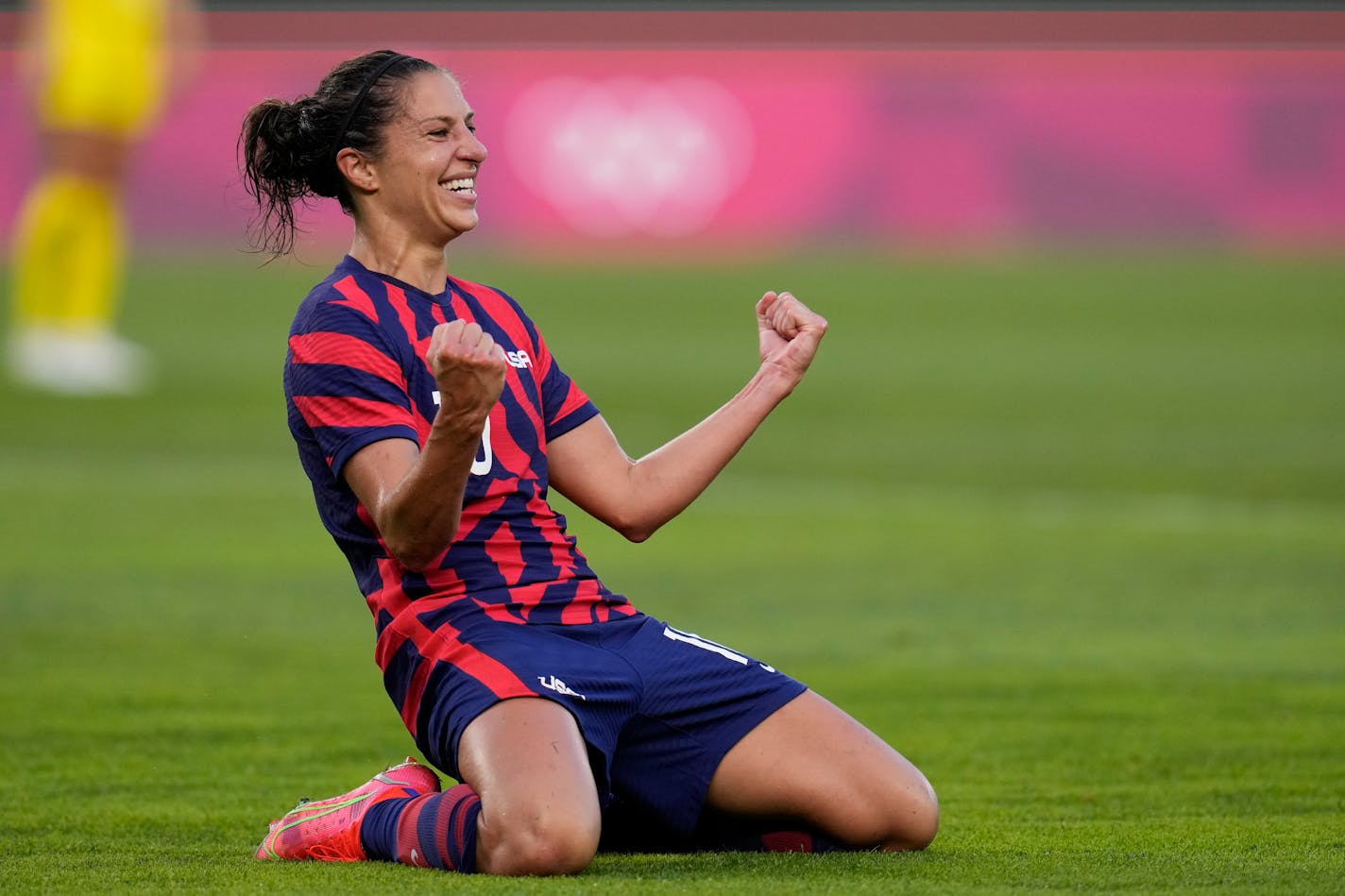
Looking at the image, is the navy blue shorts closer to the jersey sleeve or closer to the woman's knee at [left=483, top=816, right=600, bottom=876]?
the woman's knee at [left=483, top=816, right=600, bottom=876]

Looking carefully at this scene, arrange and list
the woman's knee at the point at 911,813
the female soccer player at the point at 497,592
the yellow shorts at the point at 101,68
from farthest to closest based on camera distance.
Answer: the yellow shorts at the point at 101,68, the woman's knee at the point at 911,813, the female soccer player at the point at 497,592

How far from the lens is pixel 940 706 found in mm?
5832

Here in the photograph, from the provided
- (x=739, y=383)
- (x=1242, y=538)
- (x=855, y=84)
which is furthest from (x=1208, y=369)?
(x=855, y=84)

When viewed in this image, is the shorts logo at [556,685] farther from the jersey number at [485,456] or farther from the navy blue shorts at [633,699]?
the jersey number at [485,456]

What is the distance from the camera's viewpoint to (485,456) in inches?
158

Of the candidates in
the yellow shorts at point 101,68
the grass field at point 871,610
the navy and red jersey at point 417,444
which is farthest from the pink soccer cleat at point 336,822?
the yellow shorts at point 101,68

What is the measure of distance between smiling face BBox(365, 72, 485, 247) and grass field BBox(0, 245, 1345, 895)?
1232mm

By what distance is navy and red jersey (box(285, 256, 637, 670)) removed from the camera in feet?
12.7

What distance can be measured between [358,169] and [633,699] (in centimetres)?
115

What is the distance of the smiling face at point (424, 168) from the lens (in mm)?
4102

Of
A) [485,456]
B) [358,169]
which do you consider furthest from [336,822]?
[358,169]

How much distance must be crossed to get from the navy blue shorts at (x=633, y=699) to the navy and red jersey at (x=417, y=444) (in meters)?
0.06

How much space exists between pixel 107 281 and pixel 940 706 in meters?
11.8

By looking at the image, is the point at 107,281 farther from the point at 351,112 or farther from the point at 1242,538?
the point at 351,112
